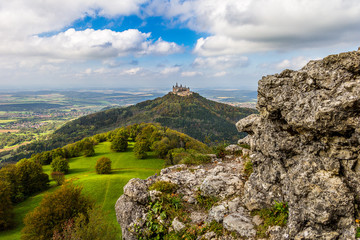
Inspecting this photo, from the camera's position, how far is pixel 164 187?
1288 centimetres

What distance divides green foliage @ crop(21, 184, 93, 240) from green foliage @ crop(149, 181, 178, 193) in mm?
13588

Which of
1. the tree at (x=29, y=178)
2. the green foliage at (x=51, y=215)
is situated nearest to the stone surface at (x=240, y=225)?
the green foliage at (x=51, y=215)

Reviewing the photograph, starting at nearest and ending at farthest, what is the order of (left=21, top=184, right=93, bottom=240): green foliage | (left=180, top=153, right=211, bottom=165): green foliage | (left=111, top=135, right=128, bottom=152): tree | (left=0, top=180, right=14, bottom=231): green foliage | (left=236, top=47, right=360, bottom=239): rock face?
(left=236, top=47, right=360, bottom=239): rock face
(left=180, top=153, right=211, bottom=165): green foliage
(left=21, top=184, right=93, bottom=240): green foliage
(left=0, top=180, right=14, bottom=231): green foliage
(left=111, top=135, right=128, bottom=152): tree

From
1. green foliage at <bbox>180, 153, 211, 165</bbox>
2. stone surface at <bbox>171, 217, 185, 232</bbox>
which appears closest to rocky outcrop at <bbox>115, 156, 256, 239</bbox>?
stone surface at <bbox>171, 217, 185, 232</bbox>

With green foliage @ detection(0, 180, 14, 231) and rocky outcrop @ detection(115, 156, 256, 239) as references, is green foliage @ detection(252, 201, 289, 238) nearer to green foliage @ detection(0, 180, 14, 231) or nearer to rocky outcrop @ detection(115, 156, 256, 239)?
rocky outcrop @ detection(115, 156, 256, 239)

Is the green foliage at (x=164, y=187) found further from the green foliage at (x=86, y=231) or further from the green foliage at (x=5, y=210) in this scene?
the green foliage at (x=5, y=210)

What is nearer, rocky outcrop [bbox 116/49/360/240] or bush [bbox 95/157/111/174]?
rocky outcrop [bbox 116/49/360/240]

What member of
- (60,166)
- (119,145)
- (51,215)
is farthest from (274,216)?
(119,145)

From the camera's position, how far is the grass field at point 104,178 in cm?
3164

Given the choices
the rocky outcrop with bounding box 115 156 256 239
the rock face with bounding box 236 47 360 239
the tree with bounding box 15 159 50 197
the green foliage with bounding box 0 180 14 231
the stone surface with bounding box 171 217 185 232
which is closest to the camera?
the rock face with bounding box 236 47 360 239

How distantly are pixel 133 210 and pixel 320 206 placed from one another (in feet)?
33.1

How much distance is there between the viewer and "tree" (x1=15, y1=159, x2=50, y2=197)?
41.8m

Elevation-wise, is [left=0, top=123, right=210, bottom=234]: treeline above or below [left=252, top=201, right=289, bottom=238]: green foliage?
below

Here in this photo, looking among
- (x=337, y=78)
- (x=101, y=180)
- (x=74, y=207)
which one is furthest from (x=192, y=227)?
(x=101, y=180)
